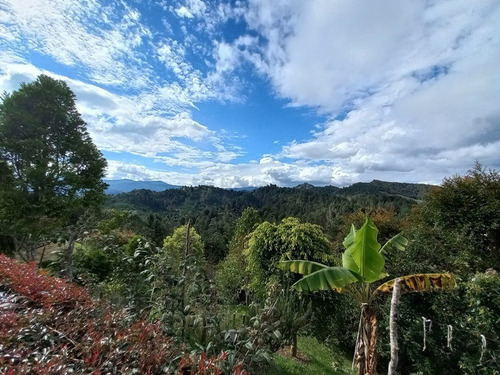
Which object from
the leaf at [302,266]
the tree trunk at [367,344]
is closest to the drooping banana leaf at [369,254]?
the tree trunk at [367,344]

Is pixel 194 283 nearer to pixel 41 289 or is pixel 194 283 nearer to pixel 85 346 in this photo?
→ pixel 85 346

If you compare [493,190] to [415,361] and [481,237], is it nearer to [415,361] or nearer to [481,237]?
[481,237]

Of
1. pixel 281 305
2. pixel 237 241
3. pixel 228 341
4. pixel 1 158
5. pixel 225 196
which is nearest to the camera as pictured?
pixel 228 341

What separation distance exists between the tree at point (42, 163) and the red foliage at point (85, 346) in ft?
28.8

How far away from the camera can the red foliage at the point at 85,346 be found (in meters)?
1.59

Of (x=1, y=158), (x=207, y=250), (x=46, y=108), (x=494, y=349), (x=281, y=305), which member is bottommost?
(x=207, y=250)

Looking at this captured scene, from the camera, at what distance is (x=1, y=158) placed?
10102 mm

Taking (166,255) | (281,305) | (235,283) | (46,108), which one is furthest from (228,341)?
(46,108)

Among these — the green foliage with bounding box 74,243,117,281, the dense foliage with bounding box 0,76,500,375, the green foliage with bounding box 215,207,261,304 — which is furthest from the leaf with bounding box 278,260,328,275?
the green foliage with bounding box 74,243,117,281

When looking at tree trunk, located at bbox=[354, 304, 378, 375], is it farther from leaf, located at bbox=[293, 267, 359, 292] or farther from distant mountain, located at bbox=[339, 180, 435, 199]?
distant mountain, located at bbox=[339, 180, 435, 199]

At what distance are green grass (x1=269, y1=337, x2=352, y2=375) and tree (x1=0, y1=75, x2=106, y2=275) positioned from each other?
871 cm

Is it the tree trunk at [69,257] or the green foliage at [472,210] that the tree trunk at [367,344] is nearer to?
the tree trunk at [69,257]

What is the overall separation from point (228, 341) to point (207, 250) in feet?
102

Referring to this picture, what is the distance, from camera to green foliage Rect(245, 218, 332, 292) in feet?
25.3
